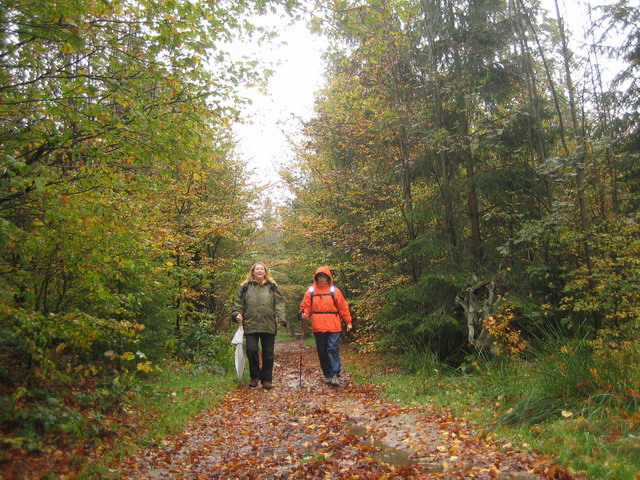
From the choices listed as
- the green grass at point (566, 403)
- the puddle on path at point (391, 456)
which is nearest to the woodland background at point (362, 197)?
the green grass at point (566, 403)

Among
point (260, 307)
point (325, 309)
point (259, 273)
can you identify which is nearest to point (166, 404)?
point (260, 307)

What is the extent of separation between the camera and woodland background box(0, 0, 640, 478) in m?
4.16

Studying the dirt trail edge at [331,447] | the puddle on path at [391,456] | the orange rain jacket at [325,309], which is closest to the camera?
the dirt trail edge at [331,447]

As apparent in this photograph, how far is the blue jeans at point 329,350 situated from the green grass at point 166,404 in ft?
5.78

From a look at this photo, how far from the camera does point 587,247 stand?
852 centimetres

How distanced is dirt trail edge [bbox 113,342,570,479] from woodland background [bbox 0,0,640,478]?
829mm

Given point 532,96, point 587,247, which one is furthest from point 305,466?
point 532,96

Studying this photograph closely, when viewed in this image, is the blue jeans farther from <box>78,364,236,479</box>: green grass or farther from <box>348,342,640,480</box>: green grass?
<box>78,364,236,479</box>: green grass

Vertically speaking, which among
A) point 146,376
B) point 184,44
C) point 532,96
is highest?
point 532,96

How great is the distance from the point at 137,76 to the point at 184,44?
0.83 m

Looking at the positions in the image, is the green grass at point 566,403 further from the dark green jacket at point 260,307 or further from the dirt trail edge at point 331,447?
the dark green jacket at point 260,307

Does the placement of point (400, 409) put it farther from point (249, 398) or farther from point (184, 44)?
point (184, 44)

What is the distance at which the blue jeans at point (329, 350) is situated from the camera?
8086 mm

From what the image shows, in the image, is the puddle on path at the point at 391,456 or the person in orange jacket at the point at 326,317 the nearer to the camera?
the puddle on path at the point at 391,456
